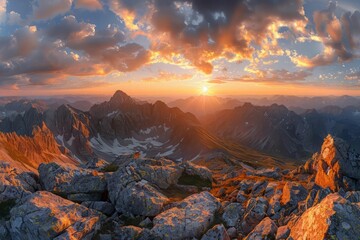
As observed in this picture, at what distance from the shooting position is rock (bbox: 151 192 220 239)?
85.5ft

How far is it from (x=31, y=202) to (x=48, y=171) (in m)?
17.7

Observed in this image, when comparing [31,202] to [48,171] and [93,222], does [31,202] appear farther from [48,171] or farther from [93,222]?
[48,171]

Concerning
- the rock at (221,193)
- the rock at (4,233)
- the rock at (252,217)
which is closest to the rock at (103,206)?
the rock at (4,233)

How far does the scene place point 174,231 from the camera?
26078 millimetres

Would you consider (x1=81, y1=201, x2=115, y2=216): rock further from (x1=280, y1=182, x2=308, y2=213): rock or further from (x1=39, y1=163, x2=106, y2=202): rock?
(x1=280, y1=182, x2=308, y2=213): rock

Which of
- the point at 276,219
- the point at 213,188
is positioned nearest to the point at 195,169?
the point at 213,188

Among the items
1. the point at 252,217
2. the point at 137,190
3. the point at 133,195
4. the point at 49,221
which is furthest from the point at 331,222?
the point at 49,221

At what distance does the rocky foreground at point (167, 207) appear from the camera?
20984 millimetres

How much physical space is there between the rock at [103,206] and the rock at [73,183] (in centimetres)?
316

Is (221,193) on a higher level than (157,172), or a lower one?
lower

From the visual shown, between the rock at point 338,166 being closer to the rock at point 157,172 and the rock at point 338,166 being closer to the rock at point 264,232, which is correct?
the rock at point 264,232

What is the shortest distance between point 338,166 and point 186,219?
28.6 meters

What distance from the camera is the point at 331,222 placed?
56.6 feet

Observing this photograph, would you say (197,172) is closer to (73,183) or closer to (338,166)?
(73,183)
